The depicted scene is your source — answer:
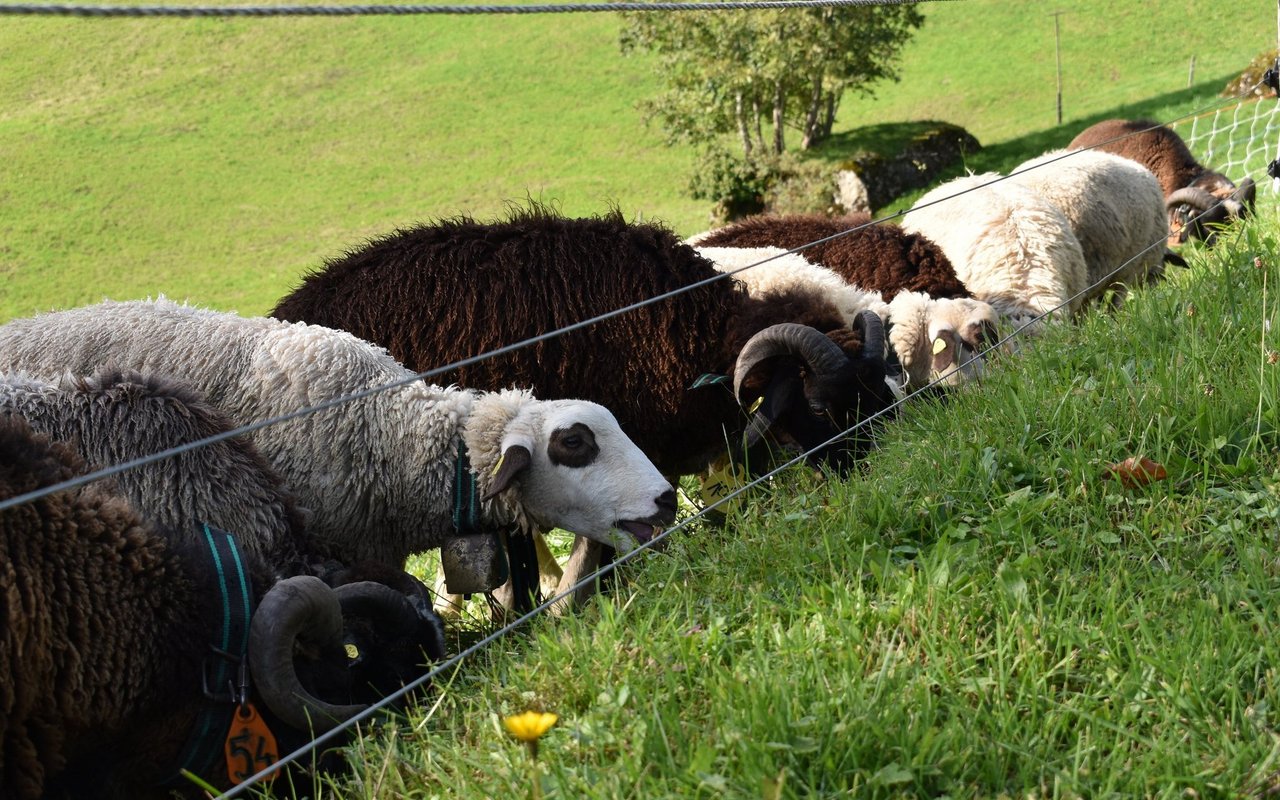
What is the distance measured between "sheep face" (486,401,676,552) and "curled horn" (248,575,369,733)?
1.33m

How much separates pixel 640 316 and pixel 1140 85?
3752 centimetres

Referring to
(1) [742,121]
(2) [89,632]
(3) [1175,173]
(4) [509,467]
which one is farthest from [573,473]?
(1) [742,121]

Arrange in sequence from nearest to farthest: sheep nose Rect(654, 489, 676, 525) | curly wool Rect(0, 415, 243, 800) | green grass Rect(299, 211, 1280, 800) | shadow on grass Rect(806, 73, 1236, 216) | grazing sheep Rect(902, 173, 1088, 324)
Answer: green grass Rect(299, 211, 1280, 800), curly wool Rect(0, 415, 243, 800), sheep nose Rect(654, 489, 676, 525), grazing sheep Rect(902, 173, 1088, 324), shadow on grass Rect(806, 73, 1236, 216)

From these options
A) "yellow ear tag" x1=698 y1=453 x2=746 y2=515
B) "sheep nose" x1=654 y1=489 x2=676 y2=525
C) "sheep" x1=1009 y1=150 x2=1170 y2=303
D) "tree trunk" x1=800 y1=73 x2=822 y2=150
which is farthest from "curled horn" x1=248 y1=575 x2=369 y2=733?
"tree trunk" x1=800 y1=73 x2=822 y2=150

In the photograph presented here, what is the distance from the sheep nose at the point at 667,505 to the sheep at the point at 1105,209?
5.15 meters

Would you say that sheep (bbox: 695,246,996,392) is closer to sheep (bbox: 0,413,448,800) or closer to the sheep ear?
the sheep ear

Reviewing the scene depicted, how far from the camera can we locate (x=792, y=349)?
5.73m

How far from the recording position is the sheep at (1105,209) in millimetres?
9016

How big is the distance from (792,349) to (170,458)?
292cm

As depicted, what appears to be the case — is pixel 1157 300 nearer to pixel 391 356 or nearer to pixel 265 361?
pixel 391 356

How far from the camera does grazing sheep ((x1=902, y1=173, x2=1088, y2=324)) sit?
7.85 meters

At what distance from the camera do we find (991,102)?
41.1 m

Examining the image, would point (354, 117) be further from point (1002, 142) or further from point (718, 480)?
point (718, 480)

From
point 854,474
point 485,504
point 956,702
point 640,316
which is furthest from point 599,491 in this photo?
point 956,702
